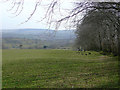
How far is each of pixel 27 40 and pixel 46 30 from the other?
181 cm

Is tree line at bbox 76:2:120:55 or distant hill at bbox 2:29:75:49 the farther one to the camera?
tree line at bbox 76:2:120:55

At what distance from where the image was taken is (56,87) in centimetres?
290

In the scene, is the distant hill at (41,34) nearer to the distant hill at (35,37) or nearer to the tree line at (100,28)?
the distant hill at (35,37)

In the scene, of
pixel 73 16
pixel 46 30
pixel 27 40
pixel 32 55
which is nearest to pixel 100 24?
pixel 73 16

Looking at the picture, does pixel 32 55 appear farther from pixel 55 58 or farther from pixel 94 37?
pixel 94 37

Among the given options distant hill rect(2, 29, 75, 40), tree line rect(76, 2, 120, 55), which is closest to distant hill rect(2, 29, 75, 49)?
distant hill rect(2, 29, 75, 40)

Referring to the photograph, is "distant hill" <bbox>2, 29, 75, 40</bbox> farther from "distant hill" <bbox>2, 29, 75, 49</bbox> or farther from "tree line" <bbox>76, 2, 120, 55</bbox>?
"tree line" <bbox>76, 2, 120, 55</bbox>

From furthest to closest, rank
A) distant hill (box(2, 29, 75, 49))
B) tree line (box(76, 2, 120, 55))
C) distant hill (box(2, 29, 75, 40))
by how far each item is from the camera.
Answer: tree line (box(76, 2, 120, 55)), distant hill (box(2, 29, 75, 49)), distant hill (box(2, 29, 75, 40))

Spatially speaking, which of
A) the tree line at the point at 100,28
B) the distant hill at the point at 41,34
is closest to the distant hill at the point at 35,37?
the distant hill at the point at 41,34

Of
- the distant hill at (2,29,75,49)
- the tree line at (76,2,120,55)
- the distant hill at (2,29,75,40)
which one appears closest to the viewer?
the distant hill at (2,29,75,40)

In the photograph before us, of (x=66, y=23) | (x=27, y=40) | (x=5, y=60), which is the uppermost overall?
(x=66, y=23)


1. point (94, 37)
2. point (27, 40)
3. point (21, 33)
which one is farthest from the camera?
point (94, 37)

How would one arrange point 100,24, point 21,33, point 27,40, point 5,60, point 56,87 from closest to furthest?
point 56,87
point 21,33
point 27,40
point 100,24
point 5,60

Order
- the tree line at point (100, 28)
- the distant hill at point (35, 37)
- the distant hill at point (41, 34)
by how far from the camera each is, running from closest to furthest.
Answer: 1. the distant hill at point (41, 34)
2. the distant hill at point (35, 37)
3. the tree line at point (100, 28)
